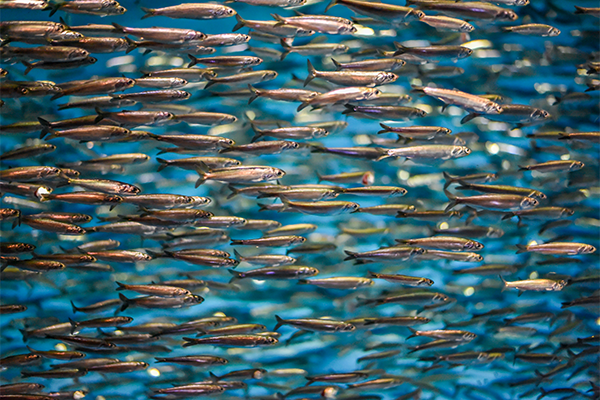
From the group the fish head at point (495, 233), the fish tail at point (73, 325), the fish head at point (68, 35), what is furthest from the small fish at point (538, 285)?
the fish head at point (68, 35)

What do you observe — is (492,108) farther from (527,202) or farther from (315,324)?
(315,324)

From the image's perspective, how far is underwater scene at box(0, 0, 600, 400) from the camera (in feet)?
13.7

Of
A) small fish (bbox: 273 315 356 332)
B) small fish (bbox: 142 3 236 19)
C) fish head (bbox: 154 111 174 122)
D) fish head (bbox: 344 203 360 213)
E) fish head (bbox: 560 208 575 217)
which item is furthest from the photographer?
fish head (bbox: 560 208 575 217)

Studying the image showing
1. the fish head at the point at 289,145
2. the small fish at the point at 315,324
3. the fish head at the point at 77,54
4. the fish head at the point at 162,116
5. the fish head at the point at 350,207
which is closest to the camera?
A: the fish head at the point at 77,54

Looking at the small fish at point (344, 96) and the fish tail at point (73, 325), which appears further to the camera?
the fish tail at point (73, 325)

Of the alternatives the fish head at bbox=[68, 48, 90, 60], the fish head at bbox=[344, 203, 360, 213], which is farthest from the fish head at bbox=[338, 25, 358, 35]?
the fish head at bbox=[68, 48, 90, 60]

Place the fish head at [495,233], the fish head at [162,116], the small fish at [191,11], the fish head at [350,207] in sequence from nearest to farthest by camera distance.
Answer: the small fish at [191,11], the fish head at [162,116], the fish head at [350,207], the fish head at [495,233]

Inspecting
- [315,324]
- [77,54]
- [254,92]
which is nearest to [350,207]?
[315,324]

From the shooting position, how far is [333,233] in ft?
16.3

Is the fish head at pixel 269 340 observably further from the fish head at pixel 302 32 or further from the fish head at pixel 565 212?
the fish head at pixel 565 212

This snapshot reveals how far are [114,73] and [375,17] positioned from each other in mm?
2577

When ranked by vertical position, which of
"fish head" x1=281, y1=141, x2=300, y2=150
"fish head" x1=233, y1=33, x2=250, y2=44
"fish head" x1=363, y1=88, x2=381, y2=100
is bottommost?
"fish head" x1=281, y1=141, x2=300, y2=150

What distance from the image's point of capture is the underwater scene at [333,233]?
417 cm

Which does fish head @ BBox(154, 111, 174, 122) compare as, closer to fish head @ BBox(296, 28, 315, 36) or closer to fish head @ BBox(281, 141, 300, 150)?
fish head @ BBox(281, 141, 300, 150)
